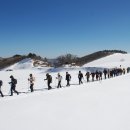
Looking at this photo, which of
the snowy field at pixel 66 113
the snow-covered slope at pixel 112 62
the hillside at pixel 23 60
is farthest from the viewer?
the hillside at pixel 23 60

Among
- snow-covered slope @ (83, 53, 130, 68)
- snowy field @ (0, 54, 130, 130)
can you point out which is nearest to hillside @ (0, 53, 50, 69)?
snow-covered slope @ (83, 53, 130, 68)

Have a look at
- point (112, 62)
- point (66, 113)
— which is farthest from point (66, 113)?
point (112, 62)

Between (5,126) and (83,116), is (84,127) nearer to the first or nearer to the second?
(83,116)

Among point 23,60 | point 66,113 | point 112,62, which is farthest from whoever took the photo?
point 23,60

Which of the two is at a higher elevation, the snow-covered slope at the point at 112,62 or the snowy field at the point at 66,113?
the snow-covered slope at the point at 112,62

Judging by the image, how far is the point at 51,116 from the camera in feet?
45.6

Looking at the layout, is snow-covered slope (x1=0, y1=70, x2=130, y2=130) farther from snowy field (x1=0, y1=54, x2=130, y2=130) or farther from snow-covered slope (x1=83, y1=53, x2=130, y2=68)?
snow-covered slope (x1=83, y1=53, x2=130, y2=68)

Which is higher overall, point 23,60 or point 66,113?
point 23,60

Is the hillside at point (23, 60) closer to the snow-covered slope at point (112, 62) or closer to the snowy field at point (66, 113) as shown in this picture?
the snow-covered slope at point (112, 62)

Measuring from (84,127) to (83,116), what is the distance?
1788 millimetres

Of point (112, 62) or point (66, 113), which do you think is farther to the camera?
point (112, 62)

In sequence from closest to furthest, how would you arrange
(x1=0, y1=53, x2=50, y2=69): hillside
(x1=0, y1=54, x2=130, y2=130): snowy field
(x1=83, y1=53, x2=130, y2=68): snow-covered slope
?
(x1=0, y1=54, x2=130, y2=130): snowy field < (x1=83, y1=53, x2=130, y2=68): snow-covered slope < (x1=0, y1=53, x2=50, y2=69): hillside

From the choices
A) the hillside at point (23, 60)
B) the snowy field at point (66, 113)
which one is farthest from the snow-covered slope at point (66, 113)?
the hillside at point (23, 60)

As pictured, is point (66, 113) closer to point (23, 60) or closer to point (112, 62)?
point (112, 62)
